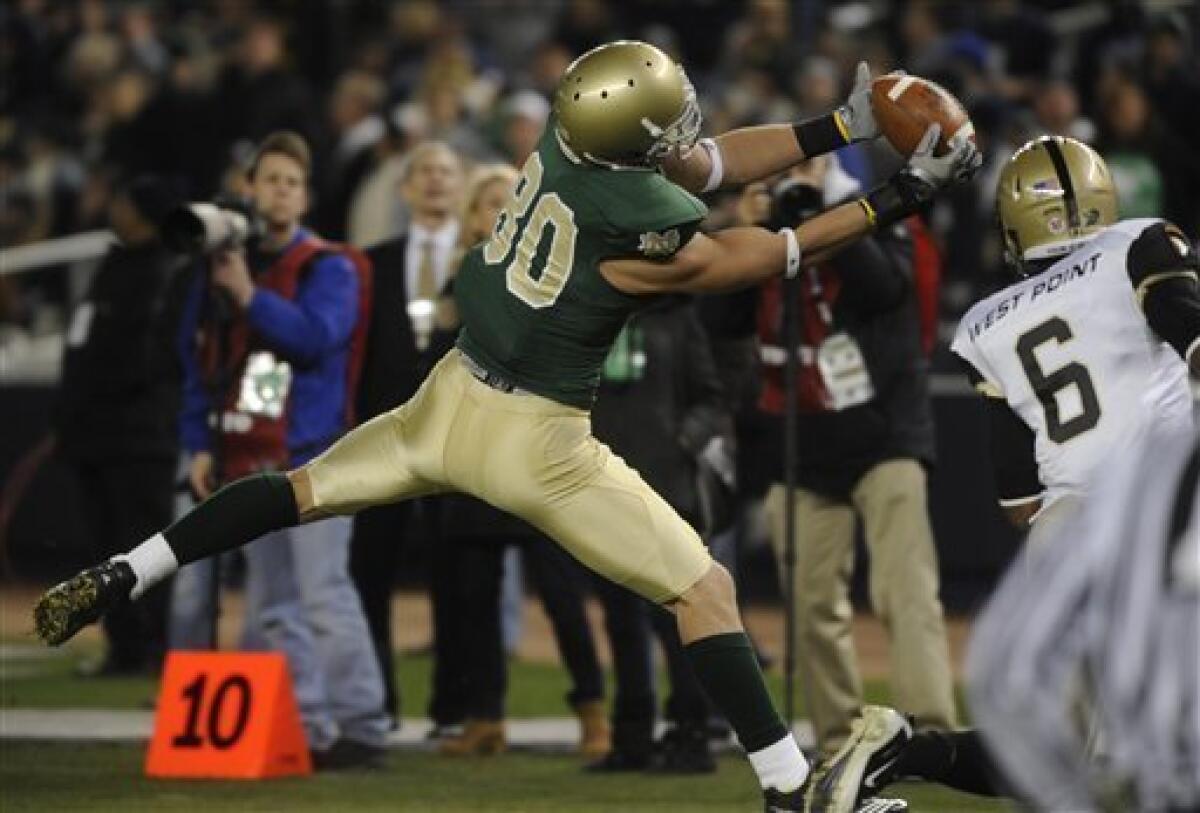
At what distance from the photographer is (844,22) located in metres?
16.4

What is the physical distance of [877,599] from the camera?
9516 millimetres

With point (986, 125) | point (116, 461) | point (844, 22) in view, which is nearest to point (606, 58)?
point (116, 461)

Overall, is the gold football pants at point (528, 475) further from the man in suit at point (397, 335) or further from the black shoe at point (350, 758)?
the man in suit at point (397, 335)

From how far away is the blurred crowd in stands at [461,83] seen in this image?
14297 millimetres

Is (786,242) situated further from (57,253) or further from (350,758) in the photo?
(57,253)

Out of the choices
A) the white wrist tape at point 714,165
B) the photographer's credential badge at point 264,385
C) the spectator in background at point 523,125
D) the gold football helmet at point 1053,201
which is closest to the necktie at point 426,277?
the photographer's credential badge at point 264,385

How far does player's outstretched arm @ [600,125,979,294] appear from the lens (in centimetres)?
719

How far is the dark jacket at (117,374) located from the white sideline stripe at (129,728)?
5.51 ft

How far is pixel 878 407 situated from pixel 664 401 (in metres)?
0.71

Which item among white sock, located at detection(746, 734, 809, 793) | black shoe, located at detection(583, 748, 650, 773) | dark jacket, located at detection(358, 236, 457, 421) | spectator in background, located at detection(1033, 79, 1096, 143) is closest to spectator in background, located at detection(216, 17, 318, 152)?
spectator in background, located at detection(1033, 79, 1096, 143)

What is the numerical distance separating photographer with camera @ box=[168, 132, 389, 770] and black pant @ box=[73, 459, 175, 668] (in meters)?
2.54

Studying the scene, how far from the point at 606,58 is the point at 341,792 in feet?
8.96

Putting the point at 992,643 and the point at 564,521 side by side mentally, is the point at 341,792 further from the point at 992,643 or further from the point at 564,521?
the point at 992,643

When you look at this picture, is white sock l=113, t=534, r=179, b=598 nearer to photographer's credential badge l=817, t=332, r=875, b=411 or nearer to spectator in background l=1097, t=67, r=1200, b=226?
photographer's credential badge l=817, t=332, r=875, b=411
